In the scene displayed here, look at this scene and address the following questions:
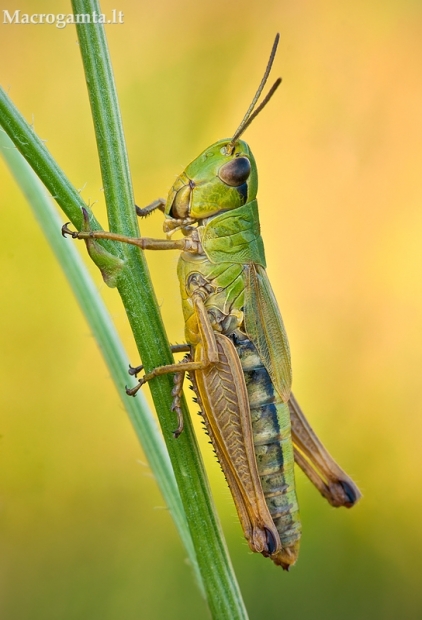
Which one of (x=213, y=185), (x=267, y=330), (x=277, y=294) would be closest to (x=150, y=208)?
(x=213, y=185)

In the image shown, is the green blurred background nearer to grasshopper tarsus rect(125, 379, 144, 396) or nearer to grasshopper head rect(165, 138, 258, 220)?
grasshopper head rect(165, 138, 258, 220)

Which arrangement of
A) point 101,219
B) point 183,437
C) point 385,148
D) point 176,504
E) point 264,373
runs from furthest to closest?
point 385,148
point 101,219
point 264,373
point 176,504
point 183,437

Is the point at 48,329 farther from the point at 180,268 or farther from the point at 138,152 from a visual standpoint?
the point at 180,268

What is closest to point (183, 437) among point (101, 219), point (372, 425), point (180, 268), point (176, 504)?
point (176, 504)

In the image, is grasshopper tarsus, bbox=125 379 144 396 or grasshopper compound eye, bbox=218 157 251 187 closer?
grasshopper tarsus, bbox=125 379 144 396

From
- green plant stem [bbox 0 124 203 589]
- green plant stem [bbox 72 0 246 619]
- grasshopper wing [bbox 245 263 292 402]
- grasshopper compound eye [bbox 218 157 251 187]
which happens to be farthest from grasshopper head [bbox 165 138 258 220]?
green plant stem [bbox 72 0 246 619]

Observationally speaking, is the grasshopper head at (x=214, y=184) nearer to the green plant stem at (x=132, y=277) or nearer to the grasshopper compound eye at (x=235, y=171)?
the grasshopper compound eye at (x=235, y=171)

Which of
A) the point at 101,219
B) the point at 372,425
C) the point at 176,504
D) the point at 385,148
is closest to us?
the point at 176,504
